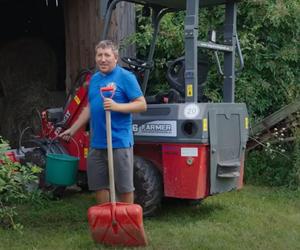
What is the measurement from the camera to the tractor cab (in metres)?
5.40

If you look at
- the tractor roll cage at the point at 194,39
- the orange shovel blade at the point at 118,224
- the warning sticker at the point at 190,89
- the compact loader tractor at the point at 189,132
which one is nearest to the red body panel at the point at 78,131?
the compact loader tractor at the point at 189,132

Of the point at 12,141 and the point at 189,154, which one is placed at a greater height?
the point at 189,154

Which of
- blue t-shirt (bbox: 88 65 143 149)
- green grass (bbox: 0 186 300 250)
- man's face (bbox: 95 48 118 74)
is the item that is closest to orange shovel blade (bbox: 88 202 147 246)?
green grass (bbox: 0 186 300 250)

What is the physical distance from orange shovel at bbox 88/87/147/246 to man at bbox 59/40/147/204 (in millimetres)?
127

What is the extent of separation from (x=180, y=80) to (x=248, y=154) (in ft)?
8.26

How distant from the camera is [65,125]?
6.64 metres

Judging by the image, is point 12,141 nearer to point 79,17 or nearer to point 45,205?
point 79,17

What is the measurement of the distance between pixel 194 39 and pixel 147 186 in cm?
142

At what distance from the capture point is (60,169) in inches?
237

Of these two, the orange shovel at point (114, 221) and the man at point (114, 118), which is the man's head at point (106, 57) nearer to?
the man at point (114, 118)

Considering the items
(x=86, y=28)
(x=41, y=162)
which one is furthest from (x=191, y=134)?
(x=86, y=28)

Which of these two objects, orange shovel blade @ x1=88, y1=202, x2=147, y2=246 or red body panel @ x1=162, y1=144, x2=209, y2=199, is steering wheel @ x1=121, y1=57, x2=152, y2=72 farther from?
orange shovel blade @ x1=88, y1=202, x2=147, y2=246

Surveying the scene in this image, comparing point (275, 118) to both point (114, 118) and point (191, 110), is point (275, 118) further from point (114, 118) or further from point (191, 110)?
point (114, 118)

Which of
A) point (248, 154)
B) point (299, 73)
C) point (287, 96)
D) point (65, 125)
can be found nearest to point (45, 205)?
point (65, 125)
